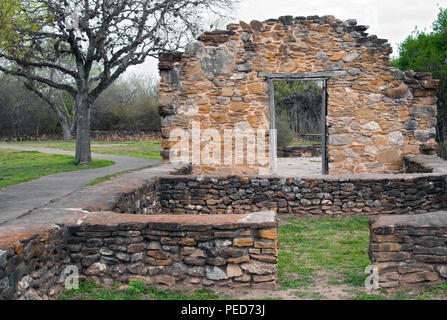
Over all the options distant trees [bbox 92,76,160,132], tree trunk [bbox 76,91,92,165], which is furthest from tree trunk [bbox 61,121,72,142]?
tree trunk [bbox 76,91,92,165]

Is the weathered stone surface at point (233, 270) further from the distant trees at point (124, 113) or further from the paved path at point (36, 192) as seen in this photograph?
the distant trees at point (124, 113)

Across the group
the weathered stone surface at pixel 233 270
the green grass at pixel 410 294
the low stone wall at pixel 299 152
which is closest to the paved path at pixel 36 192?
the weathered stone surface at pixel 233 270

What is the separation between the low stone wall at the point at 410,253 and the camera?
412 centimetres

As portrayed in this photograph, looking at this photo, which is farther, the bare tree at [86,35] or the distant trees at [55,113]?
the distant trees at [55,113]

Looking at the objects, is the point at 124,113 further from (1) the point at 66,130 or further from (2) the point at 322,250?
(2) the point at 322,250

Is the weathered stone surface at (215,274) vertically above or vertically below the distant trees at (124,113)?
Answer: below

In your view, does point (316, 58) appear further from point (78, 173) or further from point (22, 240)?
point (22, 240)

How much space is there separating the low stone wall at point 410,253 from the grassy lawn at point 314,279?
0.12 m

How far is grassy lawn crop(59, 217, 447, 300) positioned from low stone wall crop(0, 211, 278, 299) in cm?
13

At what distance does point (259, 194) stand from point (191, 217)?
3.41m

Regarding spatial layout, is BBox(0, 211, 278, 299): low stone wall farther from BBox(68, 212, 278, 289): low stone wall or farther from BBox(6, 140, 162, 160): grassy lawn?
BBox(6, 140, 162, 160): grassy lawn

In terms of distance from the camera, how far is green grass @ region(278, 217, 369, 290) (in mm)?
4627
